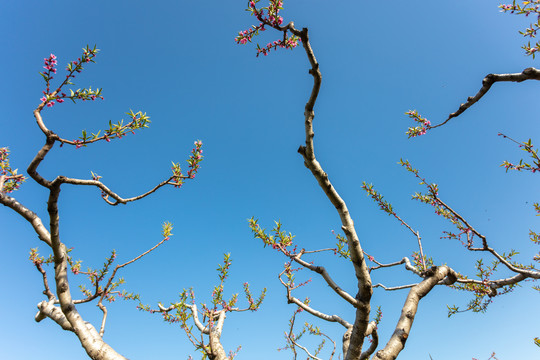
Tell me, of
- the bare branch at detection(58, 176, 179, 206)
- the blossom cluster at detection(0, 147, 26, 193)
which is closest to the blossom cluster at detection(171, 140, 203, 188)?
the bare branch at detection(58, 176, 179, 206)

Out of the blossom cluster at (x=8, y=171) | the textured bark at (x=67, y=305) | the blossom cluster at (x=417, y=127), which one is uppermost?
the blossom cluster at (x=417, y=127)

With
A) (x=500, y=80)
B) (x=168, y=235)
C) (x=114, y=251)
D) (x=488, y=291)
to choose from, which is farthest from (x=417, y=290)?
(x=114, y=251)

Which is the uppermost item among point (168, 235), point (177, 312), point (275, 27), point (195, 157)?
point (275, 27)

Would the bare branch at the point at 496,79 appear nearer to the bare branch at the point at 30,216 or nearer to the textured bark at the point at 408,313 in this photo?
the textured bark at the point at 408,313

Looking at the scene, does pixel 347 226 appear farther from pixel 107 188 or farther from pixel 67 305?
pixel 67 305

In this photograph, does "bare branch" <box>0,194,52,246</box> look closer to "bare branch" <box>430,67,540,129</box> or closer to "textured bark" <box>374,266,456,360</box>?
"textured bark" <box>374,266,456,360</box>

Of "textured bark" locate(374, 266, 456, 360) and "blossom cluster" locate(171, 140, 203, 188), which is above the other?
"blossom cluster" locate(171, 140, 203, 188)

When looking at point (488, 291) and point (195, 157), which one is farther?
point (488, 291)

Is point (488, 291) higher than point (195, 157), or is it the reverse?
point (195, 157)

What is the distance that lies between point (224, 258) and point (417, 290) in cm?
367

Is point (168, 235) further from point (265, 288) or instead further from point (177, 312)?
point (265, 288)

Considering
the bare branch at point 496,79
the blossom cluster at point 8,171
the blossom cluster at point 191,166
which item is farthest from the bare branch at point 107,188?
the bare branch at point 496,79

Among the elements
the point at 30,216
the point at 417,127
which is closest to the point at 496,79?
the point at 417,127

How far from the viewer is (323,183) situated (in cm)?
337
